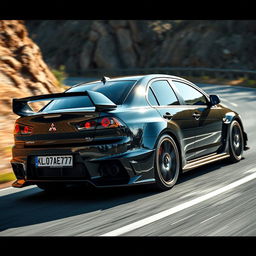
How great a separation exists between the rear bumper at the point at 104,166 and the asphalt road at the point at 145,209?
259 mm

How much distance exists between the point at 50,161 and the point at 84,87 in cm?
146

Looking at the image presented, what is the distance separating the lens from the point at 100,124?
5711mm

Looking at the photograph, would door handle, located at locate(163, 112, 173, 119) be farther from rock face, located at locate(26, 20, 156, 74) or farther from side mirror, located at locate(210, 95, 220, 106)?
rock face, located at locate(26, 20, 156, 74)

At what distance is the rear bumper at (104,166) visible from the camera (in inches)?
223

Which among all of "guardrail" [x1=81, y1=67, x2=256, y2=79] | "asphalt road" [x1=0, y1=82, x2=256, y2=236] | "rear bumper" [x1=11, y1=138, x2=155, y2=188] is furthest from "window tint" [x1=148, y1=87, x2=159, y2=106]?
"guardrail" [x1=81, y1=67, x2=256, y2=79]

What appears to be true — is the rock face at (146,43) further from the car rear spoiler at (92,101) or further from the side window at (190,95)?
the car rear spoiler at (92,101)

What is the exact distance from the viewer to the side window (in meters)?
7.24

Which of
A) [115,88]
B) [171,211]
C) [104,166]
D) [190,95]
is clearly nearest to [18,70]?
[190,95]

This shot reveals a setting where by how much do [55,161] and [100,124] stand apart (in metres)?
0.68

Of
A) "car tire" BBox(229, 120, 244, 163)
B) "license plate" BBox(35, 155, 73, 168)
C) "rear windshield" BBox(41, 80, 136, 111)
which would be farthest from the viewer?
"car tire" BBox(229, 120, 244, 163)

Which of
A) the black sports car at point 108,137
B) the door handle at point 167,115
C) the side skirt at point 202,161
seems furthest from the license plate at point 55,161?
the side skirt at point 202,161

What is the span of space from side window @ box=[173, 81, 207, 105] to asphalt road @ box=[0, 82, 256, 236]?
104cm
